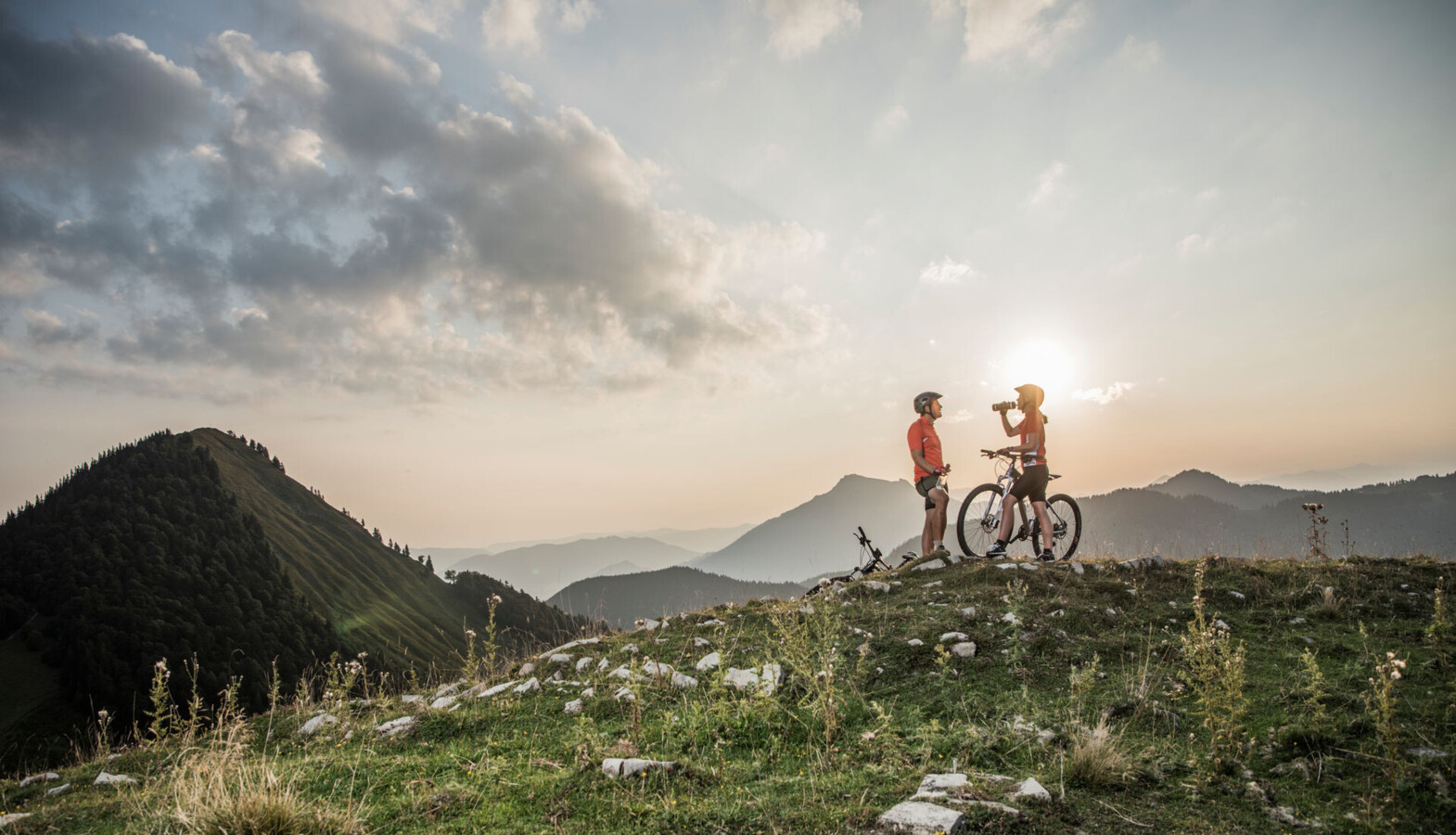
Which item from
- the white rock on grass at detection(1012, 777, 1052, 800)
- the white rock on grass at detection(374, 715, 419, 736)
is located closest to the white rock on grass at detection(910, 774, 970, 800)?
the white rock on grass at detection(1012, 777, 1052, 800)

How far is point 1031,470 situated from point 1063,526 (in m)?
1.77

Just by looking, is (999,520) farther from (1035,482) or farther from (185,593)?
(185,593)

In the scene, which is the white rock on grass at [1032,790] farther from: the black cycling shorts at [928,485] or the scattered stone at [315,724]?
the black cycling shorts at [928,485]

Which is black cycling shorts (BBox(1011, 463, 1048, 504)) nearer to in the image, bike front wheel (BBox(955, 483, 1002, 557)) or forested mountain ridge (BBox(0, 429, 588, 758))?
bike front wheel (BBox(955, 483, 1002, 557))

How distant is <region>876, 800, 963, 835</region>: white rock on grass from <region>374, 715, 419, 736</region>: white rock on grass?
526 cm

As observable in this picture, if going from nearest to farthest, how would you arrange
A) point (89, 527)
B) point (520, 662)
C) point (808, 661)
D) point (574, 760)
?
point (574, 760) < point (808, 661) < point (520, 662) < point (89, 527)

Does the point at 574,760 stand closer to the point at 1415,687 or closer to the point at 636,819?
the point at 636,819

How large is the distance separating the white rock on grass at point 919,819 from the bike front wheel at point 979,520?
943 centimetres

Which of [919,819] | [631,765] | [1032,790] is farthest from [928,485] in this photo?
[919,819]

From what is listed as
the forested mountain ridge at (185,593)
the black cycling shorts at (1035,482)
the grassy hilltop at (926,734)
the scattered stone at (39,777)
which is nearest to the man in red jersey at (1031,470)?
the black cycling shorts at (1035,482)

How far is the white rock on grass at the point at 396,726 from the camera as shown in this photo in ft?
20.9

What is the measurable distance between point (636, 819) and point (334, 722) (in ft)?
17.4

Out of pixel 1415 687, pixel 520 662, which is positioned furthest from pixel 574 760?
pixel 1415 687

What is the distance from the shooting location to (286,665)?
9256 cm
